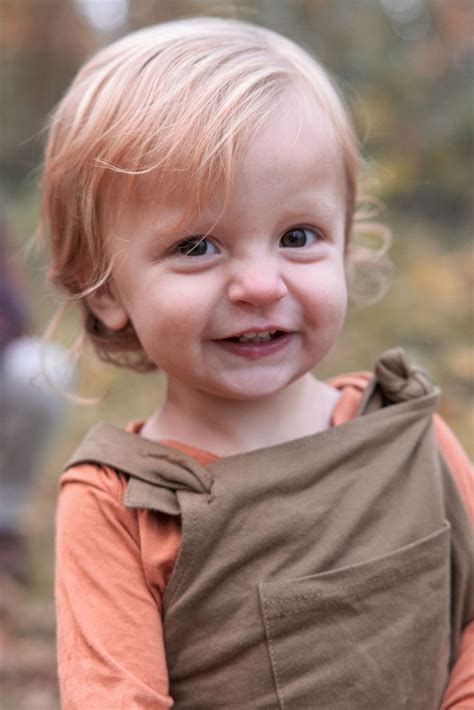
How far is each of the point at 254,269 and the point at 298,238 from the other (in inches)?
4.5

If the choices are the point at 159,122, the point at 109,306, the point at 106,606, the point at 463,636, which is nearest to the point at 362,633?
the point at 463,636

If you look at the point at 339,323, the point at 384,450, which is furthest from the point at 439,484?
the point at 339,323

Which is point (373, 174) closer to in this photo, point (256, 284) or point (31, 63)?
point (256, 284)

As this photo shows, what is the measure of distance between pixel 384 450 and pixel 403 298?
141 inches

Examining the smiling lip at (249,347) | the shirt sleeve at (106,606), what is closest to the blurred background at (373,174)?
the shirt sleeve at (106,606)

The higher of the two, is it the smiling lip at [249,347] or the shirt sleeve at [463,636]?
the smiling lip at [249,347]

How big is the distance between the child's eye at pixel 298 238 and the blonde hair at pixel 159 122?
0.15 m

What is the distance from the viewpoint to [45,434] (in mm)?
3818

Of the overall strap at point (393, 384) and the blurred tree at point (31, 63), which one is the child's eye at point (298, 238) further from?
the blurred tree at point (31, 63)

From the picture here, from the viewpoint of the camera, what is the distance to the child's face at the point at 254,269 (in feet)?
4.35

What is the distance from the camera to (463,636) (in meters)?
1.55

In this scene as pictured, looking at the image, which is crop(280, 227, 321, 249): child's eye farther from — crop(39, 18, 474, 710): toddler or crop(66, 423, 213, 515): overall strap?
crop(66, 423, 213, 515): overall strap

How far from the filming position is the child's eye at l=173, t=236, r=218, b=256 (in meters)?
1.35

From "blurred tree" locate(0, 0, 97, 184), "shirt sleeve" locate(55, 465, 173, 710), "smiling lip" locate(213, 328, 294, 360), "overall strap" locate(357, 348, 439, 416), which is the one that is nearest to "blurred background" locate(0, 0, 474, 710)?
"blurred tree" locate(0, 0, 97, 184)
